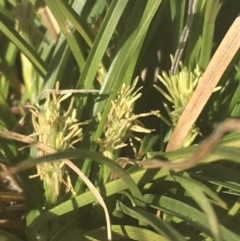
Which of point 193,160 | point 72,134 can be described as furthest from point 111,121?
point 193,160

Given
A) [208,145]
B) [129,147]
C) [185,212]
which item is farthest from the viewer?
[129,147]

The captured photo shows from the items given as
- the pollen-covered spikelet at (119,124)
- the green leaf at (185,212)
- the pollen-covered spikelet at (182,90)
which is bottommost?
the green leaf at (185,212)

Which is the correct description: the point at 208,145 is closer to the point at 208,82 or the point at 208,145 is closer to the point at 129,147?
the point at 208,82

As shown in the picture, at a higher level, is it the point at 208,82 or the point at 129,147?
the point at 208,82

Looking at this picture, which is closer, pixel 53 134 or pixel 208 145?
pixel 208 145

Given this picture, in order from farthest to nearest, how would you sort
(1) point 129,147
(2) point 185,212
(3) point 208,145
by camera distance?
(1) point 129,147 < (2) point 185,212 < (3) point 208,145

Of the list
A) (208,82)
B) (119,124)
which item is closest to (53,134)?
(119,124)

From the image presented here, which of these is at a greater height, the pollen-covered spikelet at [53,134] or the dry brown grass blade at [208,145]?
the dry brown grass blade at [208,145]

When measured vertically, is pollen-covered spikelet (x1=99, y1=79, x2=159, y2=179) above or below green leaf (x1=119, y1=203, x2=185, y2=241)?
above

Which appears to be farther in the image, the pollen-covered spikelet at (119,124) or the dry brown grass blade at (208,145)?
the pollen-covered spikelet at (119,124)
